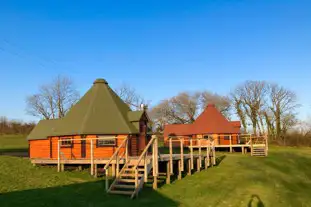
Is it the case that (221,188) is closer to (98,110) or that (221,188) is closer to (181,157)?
(181,157)

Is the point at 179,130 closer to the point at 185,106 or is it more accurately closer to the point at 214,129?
the point at 214,129

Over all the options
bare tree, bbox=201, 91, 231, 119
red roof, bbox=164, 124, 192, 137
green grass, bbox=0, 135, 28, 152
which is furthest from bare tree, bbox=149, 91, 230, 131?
green grass, bbox=0, 135, 28, 152

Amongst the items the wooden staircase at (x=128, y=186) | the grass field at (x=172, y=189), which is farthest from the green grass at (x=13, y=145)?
the wooden staircase at (x=128, y=186)

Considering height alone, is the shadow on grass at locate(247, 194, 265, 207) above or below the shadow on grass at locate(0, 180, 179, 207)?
below

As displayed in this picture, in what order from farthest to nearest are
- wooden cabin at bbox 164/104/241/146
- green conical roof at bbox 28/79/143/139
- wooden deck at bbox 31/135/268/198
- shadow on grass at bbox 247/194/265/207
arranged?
wooden cabin at bbox 164/104/241/146, green conical roof at bbox 28/79/143/139, wooden deck at bbox 31/135/268/198, shadow on grass at bbox 247/194/265/207

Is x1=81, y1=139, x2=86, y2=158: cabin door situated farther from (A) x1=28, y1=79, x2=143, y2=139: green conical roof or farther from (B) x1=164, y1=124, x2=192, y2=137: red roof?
(B) x1=164, y1=124, x2=192, y2=137: red roof

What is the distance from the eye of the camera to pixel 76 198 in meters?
13.2

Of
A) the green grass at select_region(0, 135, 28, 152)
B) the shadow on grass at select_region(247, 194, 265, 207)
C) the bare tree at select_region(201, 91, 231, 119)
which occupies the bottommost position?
the shadow on grass at select_region(247, 194, 265, 207)

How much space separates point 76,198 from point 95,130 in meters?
9.43

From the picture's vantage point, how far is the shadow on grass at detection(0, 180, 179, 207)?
12.2 m

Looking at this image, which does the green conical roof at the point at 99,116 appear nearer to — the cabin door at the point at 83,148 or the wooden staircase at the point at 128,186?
the cabin door at the point at 83,148

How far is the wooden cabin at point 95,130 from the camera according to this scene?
876 inches

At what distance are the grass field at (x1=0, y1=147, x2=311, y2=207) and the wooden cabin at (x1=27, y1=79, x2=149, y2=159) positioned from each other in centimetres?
284

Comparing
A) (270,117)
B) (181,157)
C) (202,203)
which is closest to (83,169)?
(181,157)
